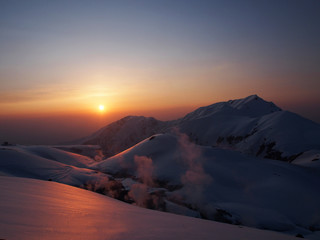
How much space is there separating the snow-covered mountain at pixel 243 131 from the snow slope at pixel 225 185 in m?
23.5

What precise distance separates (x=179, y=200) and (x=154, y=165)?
12.4m

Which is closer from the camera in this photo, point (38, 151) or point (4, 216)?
point (4, 216)

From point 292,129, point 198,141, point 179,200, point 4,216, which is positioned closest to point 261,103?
point 198,141

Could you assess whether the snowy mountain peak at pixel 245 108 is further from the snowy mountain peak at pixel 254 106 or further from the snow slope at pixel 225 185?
the snow slope at pixel 225 185

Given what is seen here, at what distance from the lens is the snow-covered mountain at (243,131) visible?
59031mm

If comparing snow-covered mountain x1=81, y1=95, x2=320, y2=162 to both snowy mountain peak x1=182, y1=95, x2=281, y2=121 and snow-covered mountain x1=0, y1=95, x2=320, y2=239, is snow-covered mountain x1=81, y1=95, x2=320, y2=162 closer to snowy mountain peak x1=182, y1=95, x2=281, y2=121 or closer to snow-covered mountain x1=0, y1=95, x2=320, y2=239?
snowy mountain peak x1=182, y1=95, x2=281, y2=121

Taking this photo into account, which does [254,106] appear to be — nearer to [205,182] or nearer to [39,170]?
[205,182]

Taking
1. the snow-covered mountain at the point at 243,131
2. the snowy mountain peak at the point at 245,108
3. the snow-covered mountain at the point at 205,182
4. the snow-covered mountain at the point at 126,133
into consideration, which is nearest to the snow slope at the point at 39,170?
the snow-covered mountain at the point at 205,182

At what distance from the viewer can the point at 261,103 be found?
143m

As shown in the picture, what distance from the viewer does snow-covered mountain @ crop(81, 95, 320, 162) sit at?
5903 cm

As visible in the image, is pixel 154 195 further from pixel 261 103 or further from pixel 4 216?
pixel 261 103

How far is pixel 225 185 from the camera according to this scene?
1083 inches

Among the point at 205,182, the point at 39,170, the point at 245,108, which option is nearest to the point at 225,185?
the point at 205,182

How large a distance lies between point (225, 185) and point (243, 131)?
65.6 m
